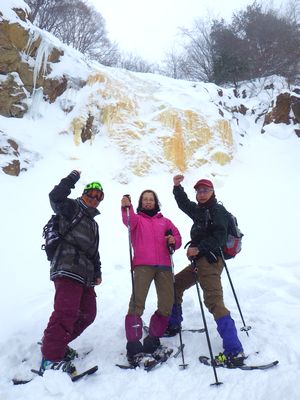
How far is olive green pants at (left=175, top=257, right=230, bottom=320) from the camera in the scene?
3.65 meters

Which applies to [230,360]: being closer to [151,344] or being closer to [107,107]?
[151,344]

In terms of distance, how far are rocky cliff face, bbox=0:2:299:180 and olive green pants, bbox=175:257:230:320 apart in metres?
6.84

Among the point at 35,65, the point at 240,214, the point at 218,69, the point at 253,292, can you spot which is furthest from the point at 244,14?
the point at 253,292

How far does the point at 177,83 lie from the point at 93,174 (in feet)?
24.4

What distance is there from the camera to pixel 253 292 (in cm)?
527

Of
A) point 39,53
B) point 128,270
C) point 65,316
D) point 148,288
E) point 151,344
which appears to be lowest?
point 151,344

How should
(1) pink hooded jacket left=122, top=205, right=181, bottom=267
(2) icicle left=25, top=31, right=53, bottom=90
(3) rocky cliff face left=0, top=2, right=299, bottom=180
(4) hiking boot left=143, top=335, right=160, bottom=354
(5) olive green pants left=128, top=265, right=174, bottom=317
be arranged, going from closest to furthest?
(4) hiking boot left=143, top=335, right=160, bottom=354 → (5) olive green pants left=128, top=265, right=174, bottom=317 → (1) pink hooded jacket left=122, top=205, right=181, bottom=267 → (3) rocky cliff face left=0, top=2, right=299, bottom=180 → (2) icicle left=25, top=31, right=53, bottom=90

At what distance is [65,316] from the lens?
340 centimetres

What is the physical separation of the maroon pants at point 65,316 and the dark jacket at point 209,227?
1.47 m

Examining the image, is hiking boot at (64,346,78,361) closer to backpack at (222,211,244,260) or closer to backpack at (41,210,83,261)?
backpack at (41,210,83,261)

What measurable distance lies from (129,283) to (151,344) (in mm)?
2346

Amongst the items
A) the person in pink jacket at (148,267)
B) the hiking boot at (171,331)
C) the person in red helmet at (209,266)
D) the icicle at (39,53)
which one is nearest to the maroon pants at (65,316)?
the person in pink jacket at (148,267)

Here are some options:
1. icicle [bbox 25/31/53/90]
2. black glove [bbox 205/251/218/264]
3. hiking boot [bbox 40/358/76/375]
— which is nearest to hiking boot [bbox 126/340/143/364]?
hiking boot [bbox 40/358/76/375]

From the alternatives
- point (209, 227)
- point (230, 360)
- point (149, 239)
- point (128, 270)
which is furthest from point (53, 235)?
point (128, 270)
